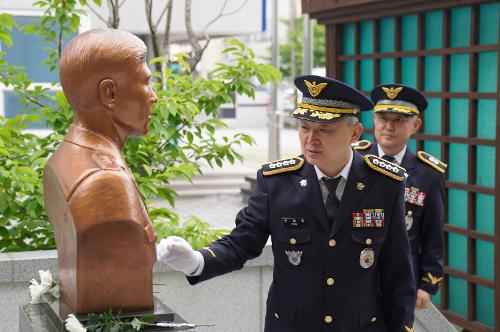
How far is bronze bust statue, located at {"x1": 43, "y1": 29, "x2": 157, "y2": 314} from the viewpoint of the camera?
3.15m

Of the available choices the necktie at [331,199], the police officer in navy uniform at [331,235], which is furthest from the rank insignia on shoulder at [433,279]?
the necktie at [331,199]

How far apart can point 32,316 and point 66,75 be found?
1002 millimetres

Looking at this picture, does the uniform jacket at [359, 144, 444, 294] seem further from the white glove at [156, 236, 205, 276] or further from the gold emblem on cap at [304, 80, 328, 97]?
the white glove at [156, 236, 205, 276]

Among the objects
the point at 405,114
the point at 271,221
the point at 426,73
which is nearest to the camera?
the point at 271,221

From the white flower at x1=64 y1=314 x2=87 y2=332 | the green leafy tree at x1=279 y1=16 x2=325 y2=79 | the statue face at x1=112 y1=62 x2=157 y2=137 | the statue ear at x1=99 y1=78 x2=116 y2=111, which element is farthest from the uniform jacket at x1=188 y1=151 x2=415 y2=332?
the green leafy tree at x1=279 y1=16 x2=325 y2=79

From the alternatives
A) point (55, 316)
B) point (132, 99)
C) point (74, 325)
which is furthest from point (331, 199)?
point (55, 316)

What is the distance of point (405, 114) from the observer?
468 cm

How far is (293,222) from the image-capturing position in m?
3.30

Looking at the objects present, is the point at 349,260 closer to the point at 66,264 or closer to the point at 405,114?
the point at 66,264

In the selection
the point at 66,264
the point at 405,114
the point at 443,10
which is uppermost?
the point at 443,10

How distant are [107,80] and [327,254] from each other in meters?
1.09

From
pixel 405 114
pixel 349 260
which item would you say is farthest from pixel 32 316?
pixel 405 114

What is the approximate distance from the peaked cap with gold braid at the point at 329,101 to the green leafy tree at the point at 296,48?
37.0 metres

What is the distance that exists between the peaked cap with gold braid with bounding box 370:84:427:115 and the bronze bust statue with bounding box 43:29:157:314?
182cm
